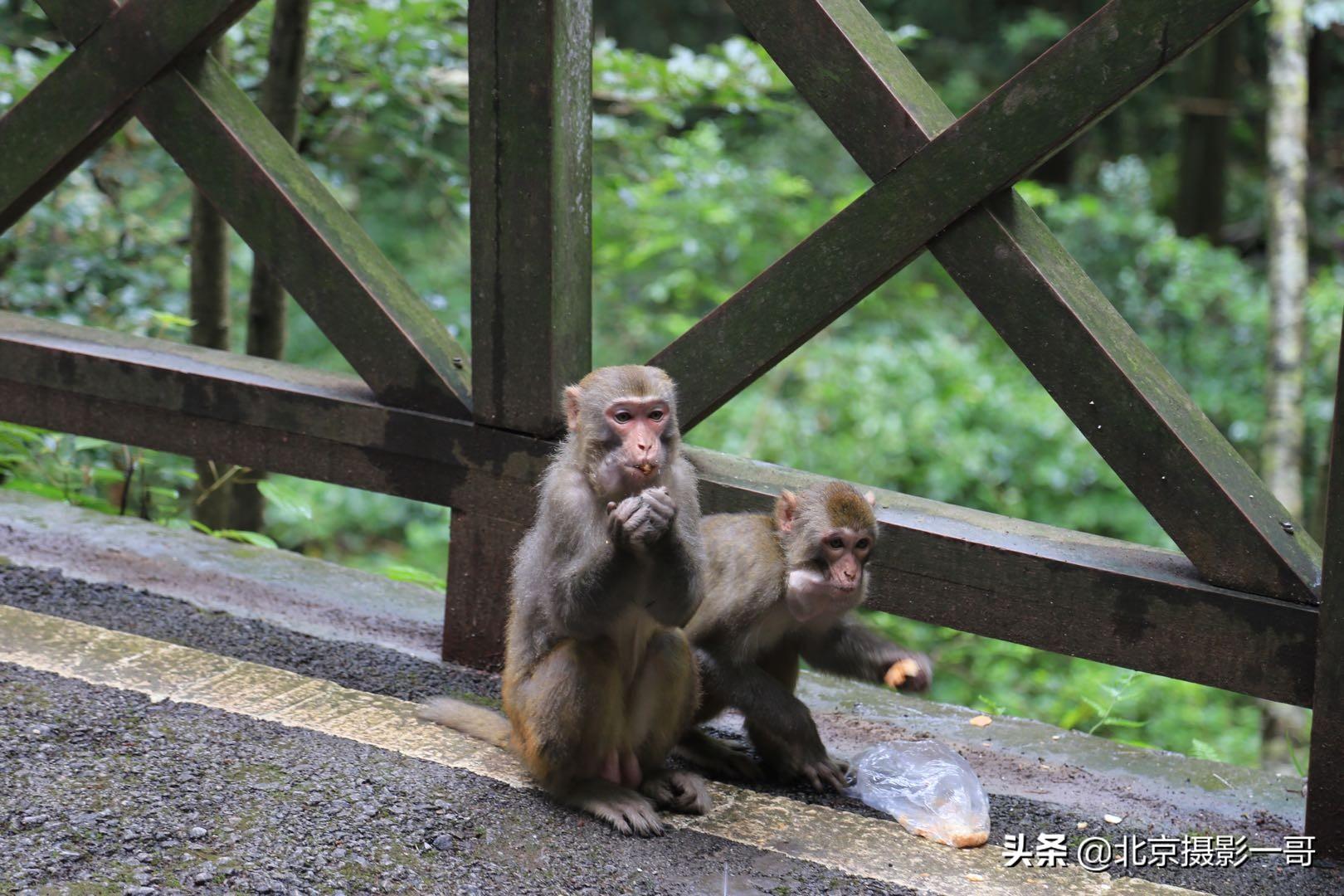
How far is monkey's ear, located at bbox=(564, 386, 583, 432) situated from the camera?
3.34 m

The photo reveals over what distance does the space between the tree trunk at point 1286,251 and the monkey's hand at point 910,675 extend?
4.75 meters

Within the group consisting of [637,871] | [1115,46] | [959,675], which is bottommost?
[959,675]

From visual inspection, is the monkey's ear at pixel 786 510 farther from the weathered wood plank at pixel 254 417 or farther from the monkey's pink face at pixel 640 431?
the weathered wood plank at pixel 254 417

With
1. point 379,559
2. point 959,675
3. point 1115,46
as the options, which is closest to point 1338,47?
point 959,675

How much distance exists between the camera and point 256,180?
13.5ft

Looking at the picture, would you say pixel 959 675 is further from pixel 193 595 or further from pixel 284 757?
pixel 284 757

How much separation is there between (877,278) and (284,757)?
1.86 m

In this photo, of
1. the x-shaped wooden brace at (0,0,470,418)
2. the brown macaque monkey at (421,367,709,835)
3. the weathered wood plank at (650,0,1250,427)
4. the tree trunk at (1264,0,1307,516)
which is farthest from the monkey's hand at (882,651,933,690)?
the tree trunk at (1264,0,1307,516)

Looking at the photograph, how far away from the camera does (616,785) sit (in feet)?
11.2

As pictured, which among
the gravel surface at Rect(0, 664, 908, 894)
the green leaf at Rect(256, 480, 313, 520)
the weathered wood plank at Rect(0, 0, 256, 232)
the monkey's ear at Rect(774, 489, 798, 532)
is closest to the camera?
the gravel surface at Rect(0, 664, 908, 894)

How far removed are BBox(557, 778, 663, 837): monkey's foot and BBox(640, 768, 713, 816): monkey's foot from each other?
48mm

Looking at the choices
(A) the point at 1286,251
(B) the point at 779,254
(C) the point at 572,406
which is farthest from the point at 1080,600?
(B) the point at 779,254

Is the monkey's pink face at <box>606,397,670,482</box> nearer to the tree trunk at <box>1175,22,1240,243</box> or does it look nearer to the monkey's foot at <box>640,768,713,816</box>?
the monkey's foot at <box>640,768,713,816</box>

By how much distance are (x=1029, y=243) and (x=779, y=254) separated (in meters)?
7.21
